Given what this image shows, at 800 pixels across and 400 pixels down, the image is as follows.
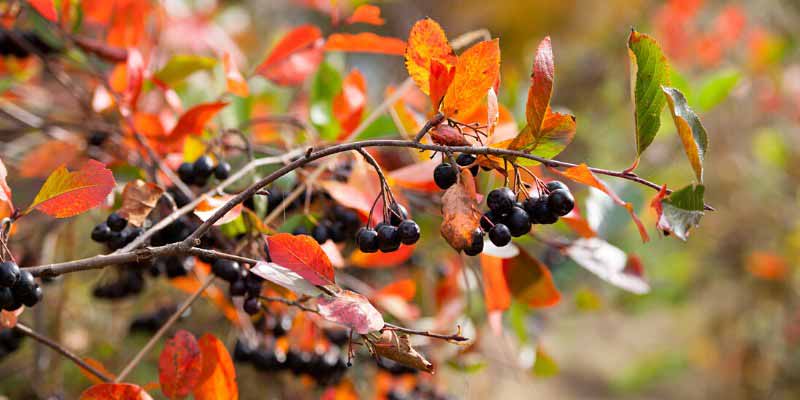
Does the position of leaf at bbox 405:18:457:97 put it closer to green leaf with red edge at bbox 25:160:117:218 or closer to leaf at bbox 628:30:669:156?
leaf at bbox 628:30:669:156

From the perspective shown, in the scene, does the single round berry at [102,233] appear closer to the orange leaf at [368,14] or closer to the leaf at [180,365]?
the leaf at [180,365]

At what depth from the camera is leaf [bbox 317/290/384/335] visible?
501 mm

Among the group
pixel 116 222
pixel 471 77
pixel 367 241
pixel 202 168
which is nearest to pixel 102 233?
pixel 116 222

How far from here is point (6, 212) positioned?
0.67 m

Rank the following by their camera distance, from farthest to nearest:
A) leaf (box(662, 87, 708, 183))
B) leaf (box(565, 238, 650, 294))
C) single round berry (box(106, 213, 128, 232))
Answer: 1. leaf (box(565, 238, 650, 294))
2. single round berry (box(106, 213, 128, 232))
3. leaf (box(662, 87, 708, 183))

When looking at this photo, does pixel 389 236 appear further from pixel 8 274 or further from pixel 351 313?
pixel 8 274

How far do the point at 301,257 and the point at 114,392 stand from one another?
0.69 ft

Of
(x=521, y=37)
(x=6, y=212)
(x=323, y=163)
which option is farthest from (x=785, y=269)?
(x=6, y=212)

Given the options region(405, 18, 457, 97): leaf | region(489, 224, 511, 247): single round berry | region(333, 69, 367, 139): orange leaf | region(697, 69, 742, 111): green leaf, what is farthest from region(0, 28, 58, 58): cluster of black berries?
region(697, 69, 742, 111): green leaf

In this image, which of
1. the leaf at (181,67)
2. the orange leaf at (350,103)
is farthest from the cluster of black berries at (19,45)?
the orange leaf at (350,103)

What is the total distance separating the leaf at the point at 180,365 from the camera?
64 centimetres

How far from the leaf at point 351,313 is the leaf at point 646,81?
250mm

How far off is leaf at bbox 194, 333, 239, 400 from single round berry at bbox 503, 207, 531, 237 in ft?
1.05

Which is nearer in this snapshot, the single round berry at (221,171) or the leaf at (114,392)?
the leaf at (114,392)
